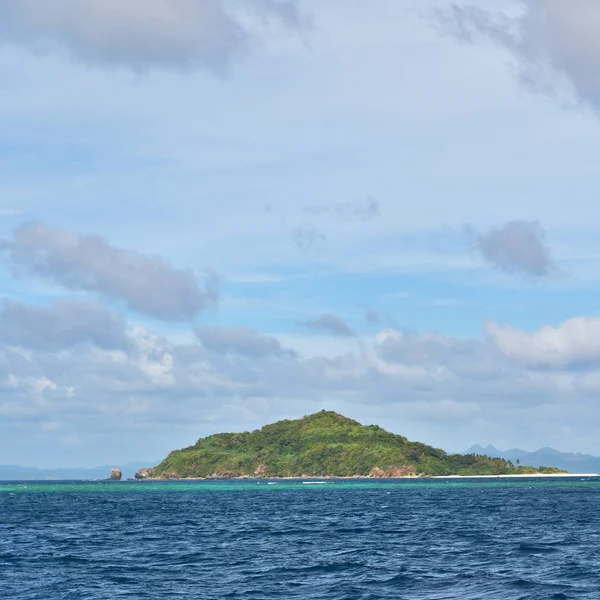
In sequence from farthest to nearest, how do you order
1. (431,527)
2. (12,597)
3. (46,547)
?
1. (431,527)
2. (46,547)
3. (12,597)

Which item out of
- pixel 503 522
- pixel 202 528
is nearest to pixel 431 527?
pixel 503 522

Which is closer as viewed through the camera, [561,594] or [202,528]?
[561,594]

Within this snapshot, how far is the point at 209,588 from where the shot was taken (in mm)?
65000

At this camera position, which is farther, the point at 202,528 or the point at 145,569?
the point at 202,528

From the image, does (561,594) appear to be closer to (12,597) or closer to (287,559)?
(287,559)

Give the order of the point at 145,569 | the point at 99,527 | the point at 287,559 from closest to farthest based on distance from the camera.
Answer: the point at 145,569 < the point at 287,559 < the point at 99,527

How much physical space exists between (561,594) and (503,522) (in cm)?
6872

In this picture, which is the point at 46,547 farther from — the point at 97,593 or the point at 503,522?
the point at 503,522

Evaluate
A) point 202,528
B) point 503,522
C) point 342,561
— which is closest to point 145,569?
point 342,561

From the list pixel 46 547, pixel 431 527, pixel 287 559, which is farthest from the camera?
pixel 431 527

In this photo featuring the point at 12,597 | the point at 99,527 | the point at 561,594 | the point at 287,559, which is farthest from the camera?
the point at 99,527

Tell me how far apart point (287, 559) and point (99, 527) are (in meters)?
54.3

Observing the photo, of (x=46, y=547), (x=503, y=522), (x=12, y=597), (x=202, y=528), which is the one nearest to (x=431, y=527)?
(x=503, y=522)

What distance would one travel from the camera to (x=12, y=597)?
2473 inches
